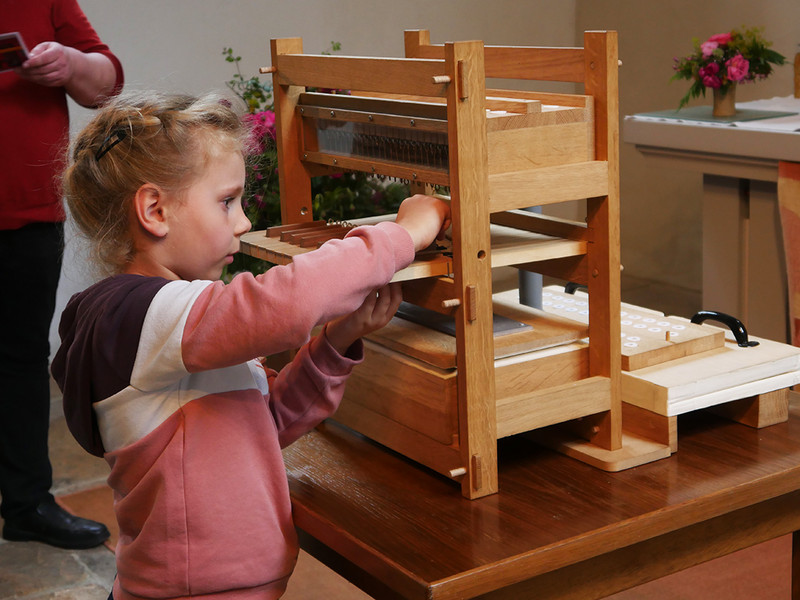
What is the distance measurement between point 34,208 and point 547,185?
146 cm

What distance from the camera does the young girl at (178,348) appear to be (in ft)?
3.57

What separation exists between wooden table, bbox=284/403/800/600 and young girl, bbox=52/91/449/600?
0.13m

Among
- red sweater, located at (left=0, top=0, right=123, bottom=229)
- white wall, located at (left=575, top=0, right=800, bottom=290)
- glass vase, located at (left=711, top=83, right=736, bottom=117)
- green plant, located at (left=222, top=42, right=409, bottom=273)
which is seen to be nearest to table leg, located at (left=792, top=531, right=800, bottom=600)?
green plant, located at (left=222, top=42, right=409, bottom=273)

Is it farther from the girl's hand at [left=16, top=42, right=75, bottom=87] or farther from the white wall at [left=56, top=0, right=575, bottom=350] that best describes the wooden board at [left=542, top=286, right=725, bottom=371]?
the white wall at [left=56, top=0, right=575, bottom=350]

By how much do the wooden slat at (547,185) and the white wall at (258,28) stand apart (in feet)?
8.79

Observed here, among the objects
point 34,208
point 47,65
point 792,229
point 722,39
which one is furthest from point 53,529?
point 722,39

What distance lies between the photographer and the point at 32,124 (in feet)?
7.47

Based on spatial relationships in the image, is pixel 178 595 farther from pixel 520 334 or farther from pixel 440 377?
pixel 520 334

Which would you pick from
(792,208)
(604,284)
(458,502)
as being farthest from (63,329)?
(792,208)

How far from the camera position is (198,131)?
3.85 ft

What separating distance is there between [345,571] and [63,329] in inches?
18.6

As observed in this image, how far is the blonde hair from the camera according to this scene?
115cm

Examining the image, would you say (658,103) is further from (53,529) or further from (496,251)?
(496,251)

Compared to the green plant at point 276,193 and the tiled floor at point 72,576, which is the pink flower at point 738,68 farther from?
the tiled floor at point 72,576
